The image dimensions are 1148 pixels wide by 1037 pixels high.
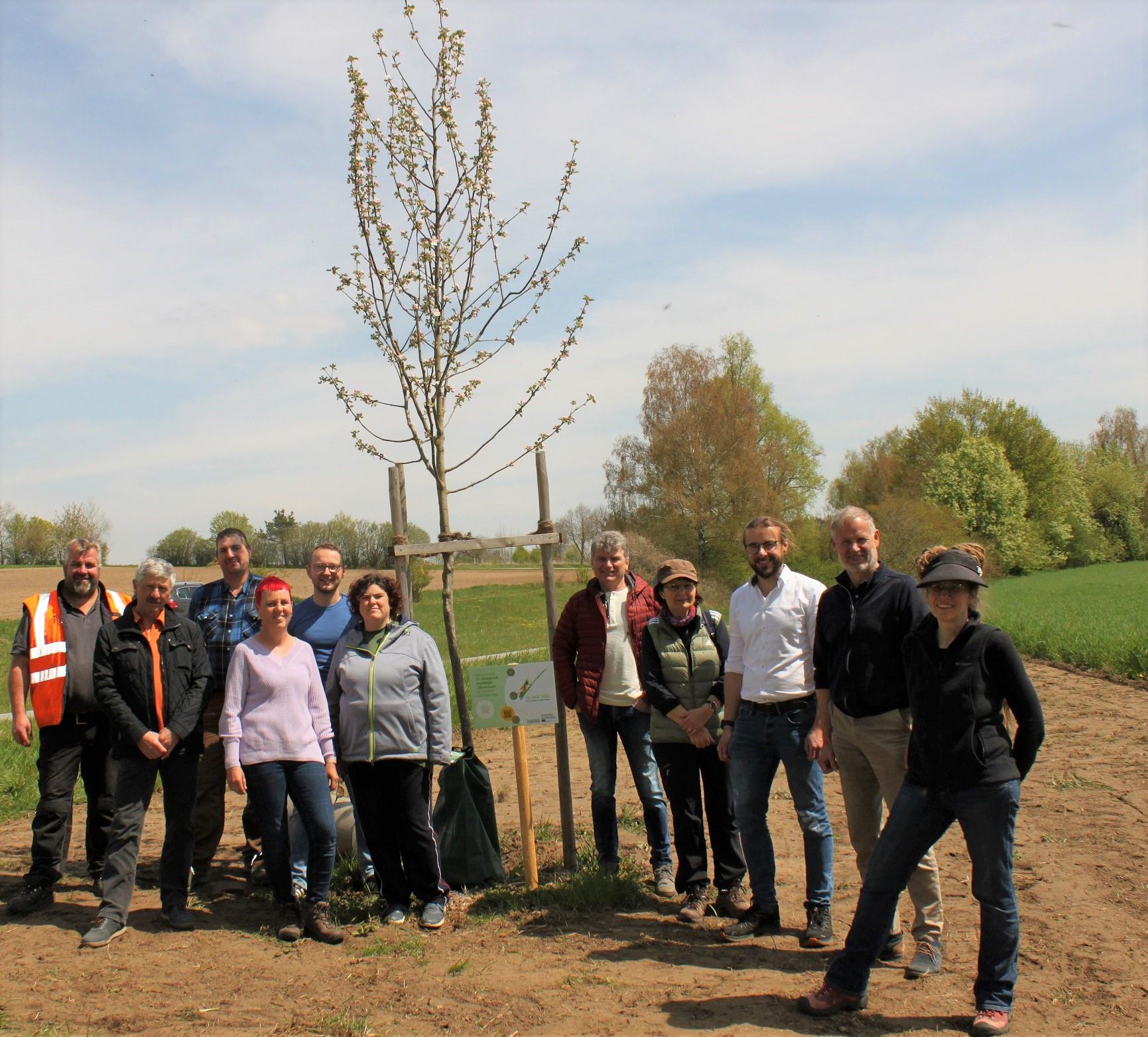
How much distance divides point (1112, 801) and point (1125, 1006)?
391cm

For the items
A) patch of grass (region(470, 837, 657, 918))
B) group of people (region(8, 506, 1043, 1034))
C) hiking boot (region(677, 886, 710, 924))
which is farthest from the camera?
patch of grass (region(470, 837, 657, 918))

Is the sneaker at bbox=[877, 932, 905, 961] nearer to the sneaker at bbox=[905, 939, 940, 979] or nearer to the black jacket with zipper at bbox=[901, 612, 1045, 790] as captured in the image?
the sneaker at bbox=[905, 939, 940, 979]

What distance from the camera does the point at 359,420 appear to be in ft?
20.6

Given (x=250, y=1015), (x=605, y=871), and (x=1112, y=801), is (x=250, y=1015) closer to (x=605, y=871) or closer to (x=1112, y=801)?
(x=605, y=871)

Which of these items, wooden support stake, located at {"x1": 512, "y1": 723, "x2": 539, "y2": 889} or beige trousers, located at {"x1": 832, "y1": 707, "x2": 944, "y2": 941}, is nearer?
beige trousers, located at {"x1": 832, "y1": 707, "x2": 944, "y2": 941}

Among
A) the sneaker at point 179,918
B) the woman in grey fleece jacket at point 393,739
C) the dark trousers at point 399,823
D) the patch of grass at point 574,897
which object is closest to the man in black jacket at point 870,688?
the patch of grass at point 574,897

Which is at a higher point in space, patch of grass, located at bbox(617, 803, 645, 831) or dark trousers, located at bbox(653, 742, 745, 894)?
dark trousers, located at bbox(653, 742, 745, 894)

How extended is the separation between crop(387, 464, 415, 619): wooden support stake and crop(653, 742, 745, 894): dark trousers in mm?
1719

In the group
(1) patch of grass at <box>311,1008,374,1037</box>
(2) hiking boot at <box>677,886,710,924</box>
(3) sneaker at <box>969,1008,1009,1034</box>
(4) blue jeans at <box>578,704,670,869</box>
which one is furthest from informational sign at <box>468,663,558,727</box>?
(3) sneaker at <box>969,1008,1009,1034</box>

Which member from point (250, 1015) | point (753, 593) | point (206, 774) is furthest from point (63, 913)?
point (753, 593)

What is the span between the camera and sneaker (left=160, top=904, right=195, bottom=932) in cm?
548

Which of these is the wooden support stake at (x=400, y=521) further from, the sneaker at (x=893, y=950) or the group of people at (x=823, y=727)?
the sneaker at (x=893, y=950)

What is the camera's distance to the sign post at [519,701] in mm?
5969

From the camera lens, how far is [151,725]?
552 centimetres
